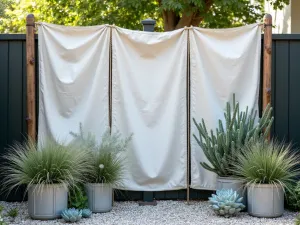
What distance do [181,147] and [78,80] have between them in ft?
4.64

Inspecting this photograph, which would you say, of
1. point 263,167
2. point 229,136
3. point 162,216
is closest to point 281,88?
point 229,136

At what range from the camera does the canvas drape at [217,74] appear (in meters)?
6.16

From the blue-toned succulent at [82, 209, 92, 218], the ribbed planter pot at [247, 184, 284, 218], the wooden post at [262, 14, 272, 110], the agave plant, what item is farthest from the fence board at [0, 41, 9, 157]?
the wooden post at [262, 14, 272, 110]

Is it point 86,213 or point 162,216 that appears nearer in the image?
point 86,213

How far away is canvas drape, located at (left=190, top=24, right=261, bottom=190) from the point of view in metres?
6.16

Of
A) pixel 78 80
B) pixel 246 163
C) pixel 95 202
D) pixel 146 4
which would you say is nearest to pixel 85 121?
pixel 78 80

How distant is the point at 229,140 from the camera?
576 cm

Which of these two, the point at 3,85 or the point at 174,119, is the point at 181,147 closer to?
the point at 174,119

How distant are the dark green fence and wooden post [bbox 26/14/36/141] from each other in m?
0.22

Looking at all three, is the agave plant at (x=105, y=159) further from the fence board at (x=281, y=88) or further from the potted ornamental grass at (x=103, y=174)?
the fence board at (x=281, y=88)

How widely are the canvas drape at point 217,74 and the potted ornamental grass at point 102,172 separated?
1015mm

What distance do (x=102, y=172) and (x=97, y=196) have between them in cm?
25

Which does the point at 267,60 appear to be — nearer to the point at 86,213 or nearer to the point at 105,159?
the point at 105,159

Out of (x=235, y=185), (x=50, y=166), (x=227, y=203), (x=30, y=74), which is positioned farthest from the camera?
(x=30, y=74)
